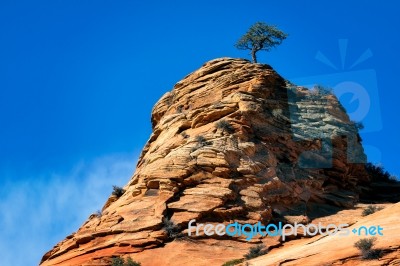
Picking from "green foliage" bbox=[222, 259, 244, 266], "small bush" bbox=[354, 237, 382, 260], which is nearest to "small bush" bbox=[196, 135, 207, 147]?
"green foliage" bbox=[222, 259, 244, 266]

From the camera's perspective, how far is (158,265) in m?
27.2

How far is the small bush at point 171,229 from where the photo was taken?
95.6ft

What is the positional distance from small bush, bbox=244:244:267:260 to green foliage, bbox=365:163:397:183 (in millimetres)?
18705

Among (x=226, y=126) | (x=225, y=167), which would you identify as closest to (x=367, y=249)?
(x=225, y=167)

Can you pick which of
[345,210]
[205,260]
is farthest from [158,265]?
[345,210]

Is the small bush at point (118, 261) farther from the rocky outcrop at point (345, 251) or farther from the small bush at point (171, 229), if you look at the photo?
the rocky outcrop at point (345, 251)

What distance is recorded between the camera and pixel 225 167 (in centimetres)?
3294

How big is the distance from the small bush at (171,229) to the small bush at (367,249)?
9.88m

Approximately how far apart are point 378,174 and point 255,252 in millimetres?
21060

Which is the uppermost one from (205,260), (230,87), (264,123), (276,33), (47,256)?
(276,33)

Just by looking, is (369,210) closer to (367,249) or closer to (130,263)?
(367,249)

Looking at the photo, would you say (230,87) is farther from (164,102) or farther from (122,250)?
(122,250)

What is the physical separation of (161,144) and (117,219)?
8.57 meters

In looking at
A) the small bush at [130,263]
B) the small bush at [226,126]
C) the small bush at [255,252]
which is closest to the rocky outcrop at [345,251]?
the small bush at [255,252]
